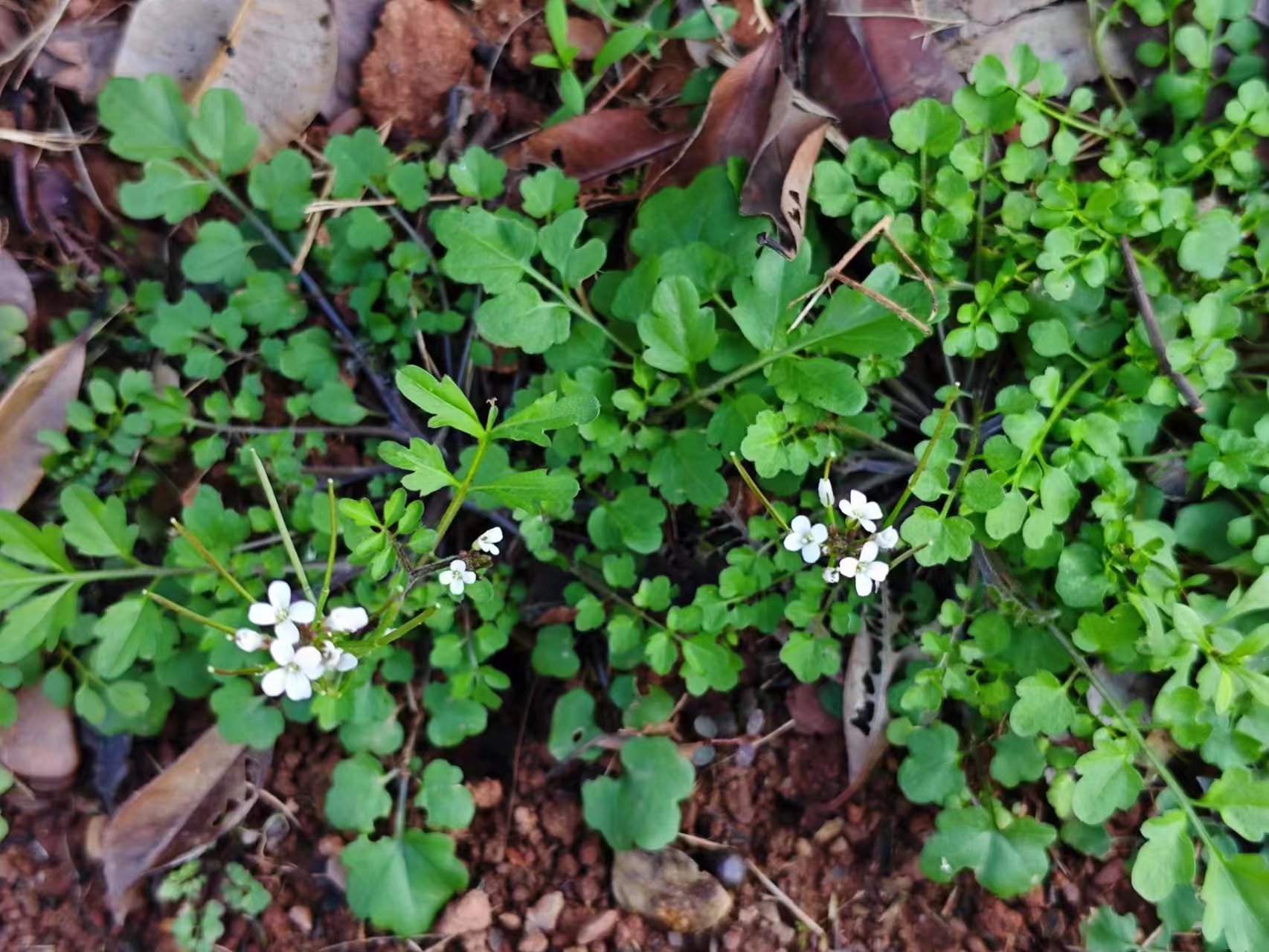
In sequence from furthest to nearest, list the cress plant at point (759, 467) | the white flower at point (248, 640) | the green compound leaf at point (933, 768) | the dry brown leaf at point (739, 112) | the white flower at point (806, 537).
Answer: the dry brown leaf at point (739, 112), the green compound leaf at point (933, 768), the cress plant at point (759, 467), the white flower at point (806, 537), the white flower at point (248, 640)

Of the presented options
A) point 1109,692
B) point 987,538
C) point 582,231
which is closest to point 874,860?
point 1109,692

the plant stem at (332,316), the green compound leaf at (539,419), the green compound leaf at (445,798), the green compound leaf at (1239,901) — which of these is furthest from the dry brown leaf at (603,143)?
the green compound leaf at (1239,901)

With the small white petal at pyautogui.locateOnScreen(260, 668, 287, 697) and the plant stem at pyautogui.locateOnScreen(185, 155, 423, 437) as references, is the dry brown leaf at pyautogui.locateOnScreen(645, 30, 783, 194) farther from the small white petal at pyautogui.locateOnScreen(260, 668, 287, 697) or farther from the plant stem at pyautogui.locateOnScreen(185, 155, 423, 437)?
the small white petal at pyautogui.locateOnScreen(260, 668, 287, 697)

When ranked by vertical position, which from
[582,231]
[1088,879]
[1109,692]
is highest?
[582,231]

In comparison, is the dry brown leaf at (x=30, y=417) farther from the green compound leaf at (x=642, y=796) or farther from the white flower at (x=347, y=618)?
the green compound leaf at (x=642, y=796)

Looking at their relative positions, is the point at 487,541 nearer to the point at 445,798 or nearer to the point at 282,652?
the point at 282,652

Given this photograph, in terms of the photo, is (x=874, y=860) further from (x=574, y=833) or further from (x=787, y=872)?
(x=574, y=833)

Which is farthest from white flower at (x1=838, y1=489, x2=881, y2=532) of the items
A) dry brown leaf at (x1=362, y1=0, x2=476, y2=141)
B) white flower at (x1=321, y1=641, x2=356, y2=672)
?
dry brown leaf at (x1=362, y1=0, x2=476, y2=141)
